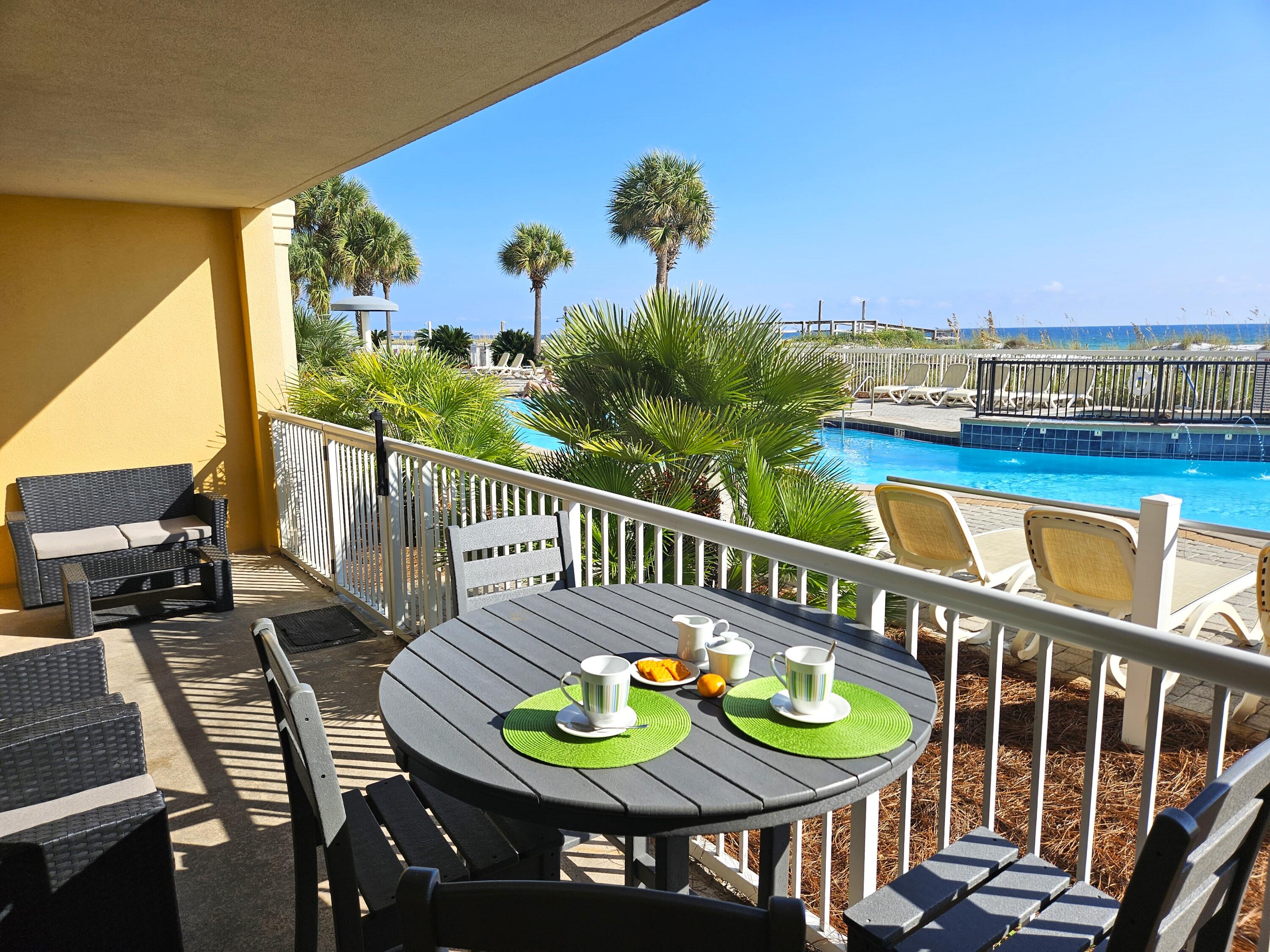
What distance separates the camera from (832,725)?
1.47 m

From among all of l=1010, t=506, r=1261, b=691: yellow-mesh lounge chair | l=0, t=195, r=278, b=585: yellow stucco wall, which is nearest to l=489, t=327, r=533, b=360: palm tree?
l=0, t=195, r=278, b=585: yellow stucco wall

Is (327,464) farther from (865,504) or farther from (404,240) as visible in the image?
(404,240)

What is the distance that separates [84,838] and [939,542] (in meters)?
4.35

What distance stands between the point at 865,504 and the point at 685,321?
144 centimetres

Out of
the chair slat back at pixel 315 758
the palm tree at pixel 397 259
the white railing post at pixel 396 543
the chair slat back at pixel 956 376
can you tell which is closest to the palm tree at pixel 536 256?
the palm tree at pixel 397 259

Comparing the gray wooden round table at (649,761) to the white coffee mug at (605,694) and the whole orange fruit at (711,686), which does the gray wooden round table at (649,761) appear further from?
the white coffee mug at (605,694)

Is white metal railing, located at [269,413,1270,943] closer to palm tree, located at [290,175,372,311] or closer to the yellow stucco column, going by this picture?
the yellow stucco column

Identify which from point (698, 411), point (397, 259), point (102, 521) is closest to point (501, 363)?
point (397, 259)

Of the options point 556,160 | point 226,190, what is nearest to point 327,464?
point 226,190

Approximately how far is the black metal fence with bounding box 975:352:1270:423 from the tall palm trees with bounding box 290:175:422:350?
62.6 ft

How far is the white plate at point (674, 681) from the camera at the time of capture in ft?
A: 5.39

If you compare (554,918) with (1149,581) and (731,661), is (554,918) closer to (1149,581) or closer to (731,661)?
(731,661)

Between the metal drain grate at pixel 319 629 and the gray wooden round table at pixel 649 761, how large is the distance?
8.62 ft

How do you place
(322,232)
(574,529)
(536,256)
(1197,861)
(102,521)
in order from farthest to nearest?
1. (536,256)
2. (322,232)
3. (102,521)
4. (574,529)
5. (1197,861)
